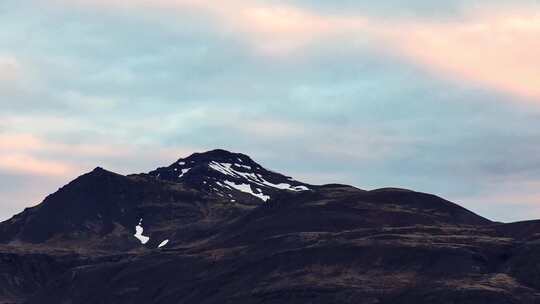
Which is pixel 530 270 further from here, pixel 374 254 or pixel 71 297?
pixel 71 297

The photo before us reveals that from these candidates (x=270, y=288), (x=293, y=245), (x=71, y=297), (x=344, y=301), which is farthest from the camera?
(x=71, y=297)

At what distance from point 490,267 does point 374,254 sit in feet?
62.4

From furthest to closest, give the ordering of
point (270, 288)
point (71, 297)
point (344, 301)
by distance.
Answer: point (71, 297) < point (270, 288) < point (344, 301)

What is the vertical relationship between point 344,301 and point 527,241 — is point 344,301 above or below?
below

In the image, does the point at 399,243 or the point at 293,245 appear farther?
the point at 293,245

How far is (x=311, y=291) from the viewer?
154125mm

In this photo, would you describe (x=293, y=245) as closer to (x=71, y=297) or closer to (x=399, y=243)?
(x=399, y=243)

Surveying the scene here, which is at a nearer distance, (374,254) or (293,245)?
(374,254)

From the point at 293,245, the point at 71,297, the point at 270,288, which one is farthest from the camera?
the point at 71,297

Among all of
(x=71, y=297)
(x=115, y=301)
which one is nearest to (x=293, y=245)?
(x=115, y=301)

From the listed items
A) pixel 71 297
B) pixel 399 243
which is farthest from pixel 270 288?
pixel 71 297

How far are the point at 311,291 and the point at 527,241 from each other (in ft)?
112

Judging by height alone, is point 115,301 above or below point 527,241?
below

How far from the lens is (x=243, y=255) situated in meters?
183
